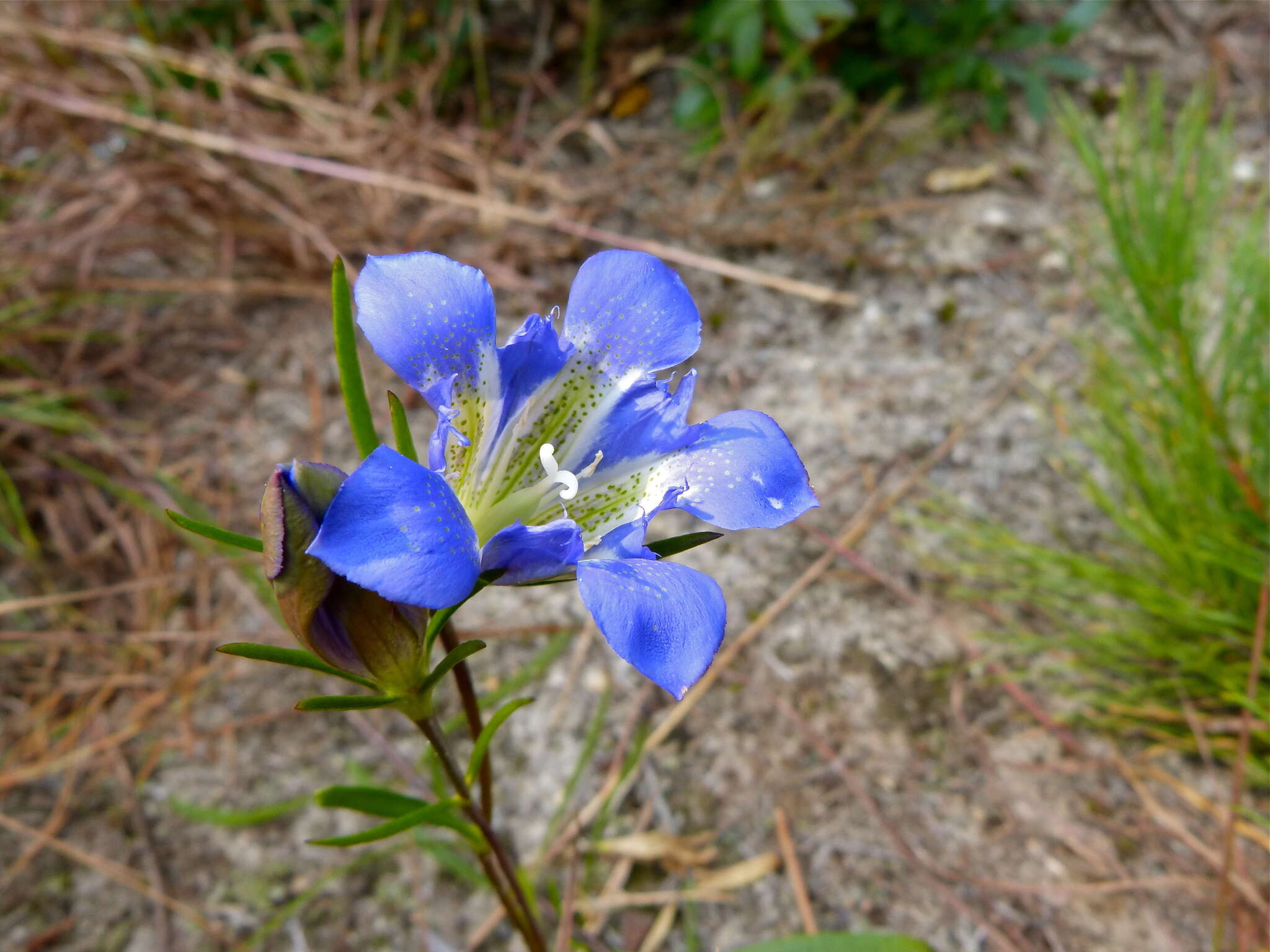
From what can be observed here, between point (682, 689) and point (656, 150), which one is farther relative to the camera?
point (656, 150)

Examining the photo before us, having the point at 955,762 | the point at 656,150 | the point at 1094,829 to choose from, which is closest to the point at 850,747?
the point at 955,762

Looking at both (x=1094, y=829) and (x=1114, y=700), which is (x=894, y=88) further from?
Answer: (x=1094, y=829)

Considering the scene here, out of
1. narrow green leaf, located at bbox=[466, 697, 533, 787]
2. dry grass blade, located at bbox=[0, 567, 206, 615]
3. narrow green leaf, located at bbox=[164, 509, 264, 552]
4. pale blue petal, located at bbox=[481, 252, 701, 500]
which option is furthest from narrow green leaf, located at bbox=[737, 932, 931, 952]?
dry grass blade, located at bbox=[0, 567, 206, 615]

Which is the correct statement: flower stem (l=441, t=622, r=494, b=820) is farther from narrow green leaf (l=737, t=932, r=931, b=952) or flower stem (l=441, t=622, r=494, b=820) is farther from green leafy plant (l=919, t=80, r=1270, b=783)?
green leafy plant (l=919, t=80, r=1270, b=783)

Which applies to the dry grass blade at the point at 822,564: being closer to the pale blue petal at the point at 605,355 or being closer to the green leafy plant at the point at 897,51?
the pale blue petal at the point at 605,355

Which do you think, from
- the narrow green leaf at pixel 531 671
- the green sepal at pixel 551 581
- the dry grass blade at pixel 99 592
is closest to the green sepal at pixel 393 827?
the green sepal at pixel 551 581
